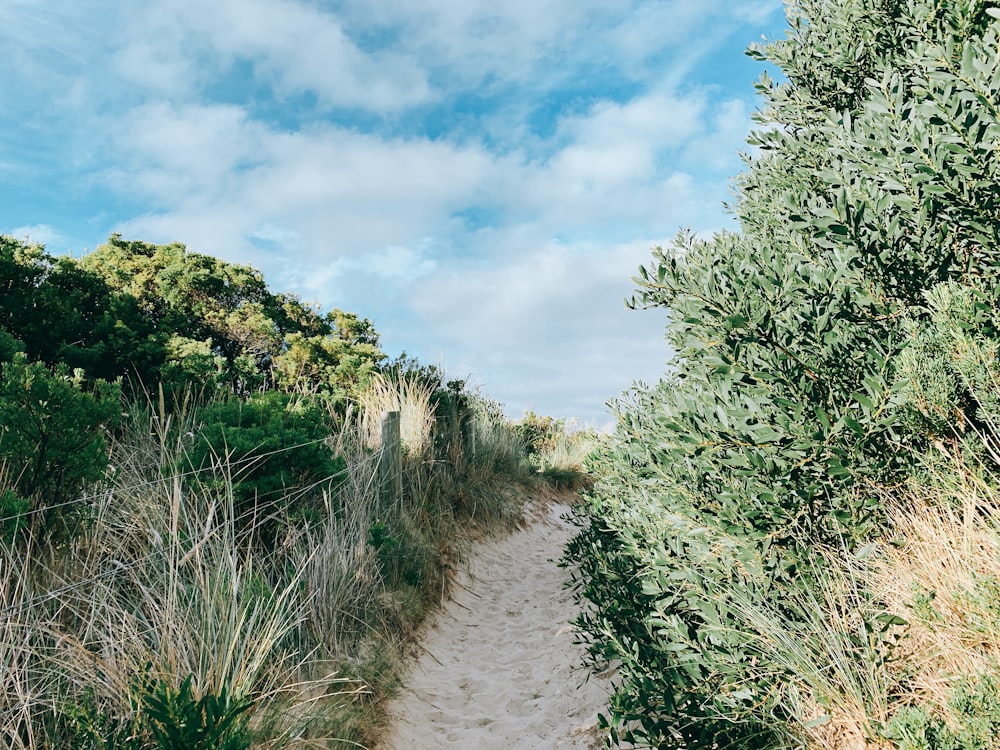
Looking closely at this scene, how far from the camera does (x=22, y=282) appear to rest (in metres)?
10.1

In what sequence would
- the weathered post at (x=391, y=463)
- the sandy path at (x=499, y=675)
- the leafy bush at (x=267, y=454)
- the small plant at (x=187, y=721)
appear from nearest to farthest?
the small plant at (x=187, y=721), the sandy path at (x=499, y=675), the leafy bush at (x=267, y=454), the weathered post at (x=391, y=463)

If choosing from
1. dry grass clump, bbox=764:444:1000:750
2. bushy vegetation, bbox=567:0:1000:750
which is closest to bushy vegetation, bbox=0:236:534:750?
bushy vegetation, bbox=567:0:1000:750

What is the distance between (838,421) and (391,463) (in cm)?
523

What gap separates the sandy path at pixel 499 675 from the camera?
178 inches

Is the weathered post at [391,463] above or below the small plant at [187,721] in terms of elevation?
above

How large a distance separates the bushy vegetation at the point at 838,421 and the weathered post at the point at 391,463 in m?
4.02

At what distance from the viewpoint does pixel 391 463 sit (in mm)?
7277

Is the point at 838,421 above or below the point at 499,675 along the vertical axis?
above

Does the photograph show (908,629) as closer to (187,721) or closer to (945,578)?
(945,578)

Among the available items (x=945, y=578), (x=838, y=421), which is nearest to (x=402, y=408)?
(x=838, y=421)

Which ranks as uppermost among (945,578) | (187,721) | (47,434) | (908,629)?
(47,434)

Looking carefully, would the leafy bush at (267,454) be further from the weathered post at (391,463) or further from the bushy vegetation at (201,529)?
the weathered post at (391,463)

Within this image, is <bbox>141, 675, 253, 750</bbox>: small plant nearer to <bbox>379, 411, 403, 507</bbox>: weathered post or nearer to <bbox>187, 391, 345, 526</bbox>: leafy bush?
<bbox>187, 391, 345, 526</bbox>: leafy bush

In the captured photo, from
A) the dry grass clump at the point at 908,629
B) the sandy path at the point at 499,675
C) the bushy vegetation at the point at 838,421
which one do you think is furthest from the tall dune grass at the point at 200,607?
the dry grass clump at the point at 908,629
